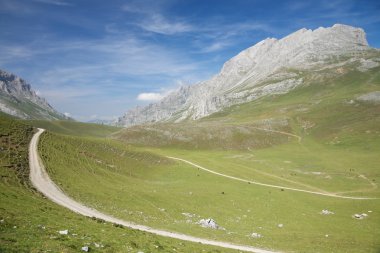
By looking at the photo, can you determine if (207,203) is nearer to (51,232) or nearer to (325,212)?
(325,212)

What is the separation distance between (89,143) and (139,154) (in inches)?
664

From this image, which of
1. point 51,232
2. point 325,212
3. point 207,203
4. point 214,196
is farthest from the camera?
point 214,196

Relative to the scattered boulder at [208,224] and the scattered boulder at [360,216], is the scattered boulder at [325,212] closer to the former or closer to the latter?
the scattered boulder at [360,216]

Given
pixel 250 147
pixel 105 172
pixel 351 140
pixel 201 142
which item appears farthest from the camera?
pixel 201 142

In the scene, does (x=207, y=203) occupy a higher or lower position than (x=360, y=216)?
lower

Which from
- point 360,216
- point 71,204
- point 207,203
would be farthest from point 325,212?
point 71,204

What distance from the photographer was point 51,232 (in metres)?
24.3

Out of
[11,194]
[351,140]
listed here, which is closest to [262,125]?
[351,140]

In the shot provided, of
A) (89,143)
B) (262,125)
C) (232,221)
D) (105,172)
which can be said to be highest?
(262,125)

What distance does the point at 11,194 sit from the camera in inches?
1432

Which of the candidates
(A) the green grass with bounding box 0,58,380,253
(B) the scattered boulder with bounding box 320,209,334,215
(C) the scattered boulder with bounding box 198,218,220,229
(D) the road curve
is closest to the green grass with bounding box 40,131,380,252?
(A) the green grass with bounding box 0,58,380,253

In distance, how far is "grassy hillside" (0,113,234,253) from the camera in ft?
68.8

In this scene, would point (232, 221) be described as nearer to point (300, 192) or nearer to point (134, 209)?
point (134, 209)

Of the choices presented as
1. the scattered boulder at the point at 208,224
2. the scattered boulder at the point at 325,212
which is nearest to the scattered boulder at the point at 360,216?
the scattered boulder at the point at 325,212
